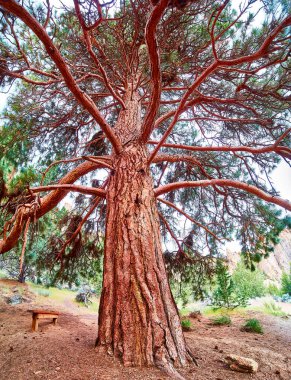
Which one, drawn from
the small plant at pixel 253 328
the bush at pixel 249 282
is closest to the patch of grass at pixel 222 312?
the small plant at pixel 253 328

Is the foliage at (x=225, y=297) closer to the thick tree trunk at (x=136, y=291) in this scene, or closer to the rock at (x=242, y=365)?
the rock at (x=242, y=365)

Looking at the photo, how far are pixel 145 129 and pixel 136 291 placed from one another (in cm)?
187

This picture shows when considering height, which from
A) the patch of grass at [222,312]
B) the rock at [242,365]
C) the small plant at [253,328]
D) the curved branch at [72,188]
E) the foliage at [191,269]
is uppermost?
the curved branch at [72,188]

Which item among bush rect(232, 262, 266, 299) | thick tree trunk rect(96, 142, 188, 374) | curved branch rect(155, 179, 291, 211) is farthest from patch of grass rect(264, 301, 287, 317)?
thick tree trunk rect(96, 142, 188, 374)

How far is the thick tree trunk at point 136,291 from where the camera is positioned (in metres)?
1.74

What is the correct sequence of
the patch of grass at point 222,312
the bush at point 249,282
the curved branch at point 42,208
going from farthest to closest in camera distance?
the bush at point 249,282
the patch of grass at point 222,312
the curved branch at point 42,208

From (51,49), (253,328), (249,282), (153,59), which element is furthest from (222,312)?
(249,282)

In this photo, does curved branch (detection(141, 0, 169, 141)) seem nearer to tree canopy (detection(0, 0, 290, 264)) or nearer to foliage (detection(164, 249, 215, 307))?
tree canopy (detection(0, 0, 290, 264))

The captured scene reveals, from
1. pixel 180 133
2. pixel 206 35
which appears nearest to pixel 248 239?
pixel 180 133

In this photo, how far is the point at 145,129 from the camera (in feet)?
9.76

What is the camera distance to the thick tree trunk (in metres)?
1.74

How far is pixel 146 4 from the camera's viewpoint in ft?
10.7

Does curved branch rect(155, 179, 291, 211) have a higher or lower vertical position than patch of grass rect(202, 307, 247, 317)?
higher

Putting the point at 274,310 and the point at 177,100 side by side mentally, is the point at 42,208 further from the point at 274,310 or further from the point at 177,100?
the point at 274,310
